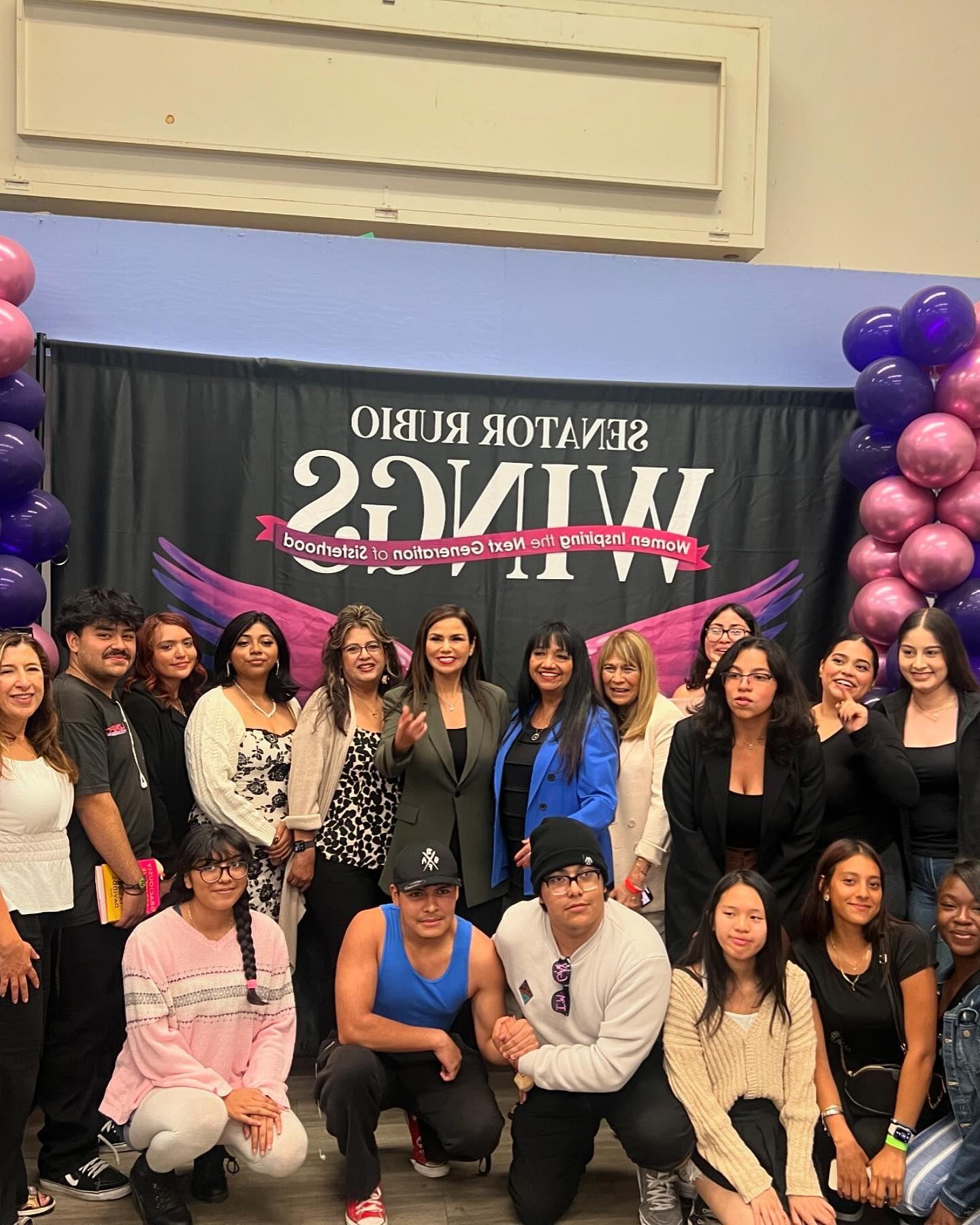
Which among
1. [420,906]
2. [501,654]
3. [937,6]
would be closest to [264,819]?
[420,906]

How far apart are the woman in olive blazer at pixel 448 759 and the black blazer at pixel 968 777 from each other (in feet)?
3.76

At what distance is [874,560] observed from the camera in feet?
12.7

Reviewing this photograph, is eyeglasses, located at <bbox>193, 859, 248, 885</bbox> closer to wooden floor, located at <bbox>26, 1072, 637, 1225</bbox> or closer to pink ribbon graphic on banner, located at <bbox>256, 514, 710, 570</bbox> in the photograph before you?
wooden floor, located at <bbox>26, 1072, 637, 1225</bbox>

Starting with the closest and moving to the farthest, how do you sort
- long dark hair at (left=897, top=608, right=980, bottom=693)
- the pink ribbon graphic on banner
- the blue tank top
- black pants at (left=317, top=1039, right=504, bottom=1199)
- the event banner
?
black pants at (left=317, top=1039, right=504, bottom=1199) → the blue tank top → long dark hair at (left=897, top=608, right=980, bottom=693) → the event banner → the pink ribbon graphic on banner

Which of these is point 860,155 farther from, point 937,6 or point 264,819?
point 264,819

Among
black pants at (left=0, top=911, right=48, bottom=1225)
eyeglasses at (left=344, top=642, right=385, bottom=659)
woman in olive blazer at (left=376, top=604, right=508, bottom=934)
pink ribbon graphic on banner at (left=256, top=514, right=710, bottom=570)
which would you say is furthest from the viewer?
pink ribbon graphic on banner at (left=256, top=514, right=710, bottom=570)

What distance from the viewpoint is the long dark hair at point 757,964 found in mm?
2672

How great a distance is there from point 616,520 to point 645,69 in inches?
71.3

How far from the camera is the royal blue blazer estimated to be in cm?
321

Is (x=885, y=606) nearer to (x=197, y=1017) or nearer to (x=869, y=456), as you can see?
(x=869, y=456)

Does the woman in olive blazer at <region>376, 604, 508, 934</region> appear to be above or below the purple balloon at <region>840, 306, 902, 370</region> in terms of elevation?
below

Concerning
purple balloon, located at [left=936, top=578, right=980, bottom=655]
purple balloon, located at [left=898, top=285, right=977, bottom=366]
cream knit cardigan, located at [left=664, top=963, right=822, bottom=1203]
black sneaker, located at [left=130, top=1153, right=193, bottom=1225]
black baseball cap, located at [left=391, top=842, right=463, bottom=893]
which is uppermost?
purple balloon, located at [left=898, top=285, right=977, bottom=366]

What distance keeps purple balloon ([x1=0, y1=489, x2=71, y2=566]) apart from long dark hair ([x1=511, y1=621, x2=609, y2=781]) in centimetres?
142

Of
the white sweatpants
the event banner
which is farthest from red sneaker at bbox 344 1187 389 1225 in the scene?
the event banner
